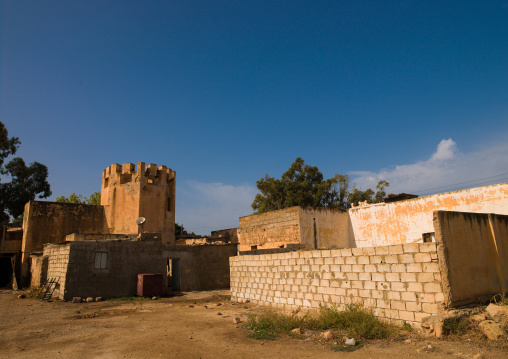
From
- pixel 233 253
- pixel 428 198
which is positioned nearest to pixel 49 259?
pixel 233 253

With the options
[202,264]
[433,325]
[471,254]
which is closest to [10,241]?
[202,264]

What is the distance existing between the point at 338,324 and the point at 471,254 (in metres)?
3.19

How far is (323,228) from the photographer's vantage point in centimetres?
2027

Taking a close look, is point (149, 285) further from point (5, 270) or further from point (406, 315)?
point (5, 270)

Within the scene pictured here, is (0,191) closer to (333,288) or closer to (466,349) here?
(333,288)

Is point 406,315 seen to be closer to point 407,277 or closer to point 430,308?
point 430,308

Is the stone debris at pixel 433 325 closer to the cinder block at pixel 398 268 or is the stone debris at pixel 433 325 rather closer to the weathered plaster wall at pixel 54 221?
the cinder block at pixel 398 268

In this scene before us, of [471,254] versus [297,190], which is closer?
[471,254]

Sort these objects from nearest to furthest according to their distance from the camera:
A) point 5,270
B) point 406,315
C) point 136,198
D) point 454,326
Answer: point 454,326
point 406,315
point 5,270
point 136,198

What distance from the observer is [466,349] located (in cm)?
551

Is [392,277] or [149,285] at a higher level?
[392,277]

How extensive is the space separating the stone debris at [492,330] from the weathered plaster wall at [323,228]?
12186 millimetres

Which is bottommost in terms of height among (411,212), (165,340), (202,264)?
(165,340)

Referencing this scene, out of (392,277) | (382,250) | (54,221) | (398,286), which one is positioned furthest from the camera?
(54,221)
